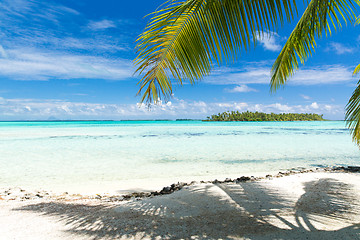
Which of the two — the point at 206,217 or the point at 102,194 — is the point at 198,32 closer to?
the point at 206,217

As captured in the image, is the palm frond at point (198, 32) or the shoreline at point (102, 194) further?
the shoreline at point (102, 194)

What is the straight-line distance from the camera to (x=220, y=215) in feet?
8.79

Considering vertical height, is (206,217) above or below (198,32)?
below

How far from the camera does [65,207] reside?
3.31 metres

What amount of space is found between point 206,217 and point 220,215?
0.18 m

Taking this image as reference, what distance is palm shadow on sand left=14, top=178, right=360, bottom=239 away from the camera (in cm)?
220

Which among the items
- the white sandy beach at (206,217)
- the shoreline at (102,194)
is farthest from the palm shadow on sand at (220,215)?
the shoreline at (102,194)

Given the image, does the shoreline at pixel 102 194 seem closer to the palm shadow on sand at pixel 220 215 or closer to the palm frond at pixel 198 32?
the palm shadow on sand at pixel 220 215

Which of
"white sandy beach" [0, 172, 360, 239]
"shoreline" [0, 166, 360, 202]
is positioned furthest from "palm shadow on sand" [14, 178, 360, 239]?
"shoreline" [0, 166, 360, 202]

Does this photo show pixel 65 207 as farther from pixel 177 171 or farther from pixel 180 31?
pixel 177 171

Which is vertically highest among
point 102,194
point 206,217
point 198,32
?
point 198,32

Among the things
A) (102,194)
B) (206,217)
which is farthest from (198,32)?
(102,194)

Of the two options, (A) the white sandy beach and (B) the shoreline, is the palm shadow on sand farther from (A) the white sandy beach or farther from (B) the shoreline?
(B) the shoreline

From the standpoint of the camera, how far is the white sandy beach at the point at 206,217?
221 cm
